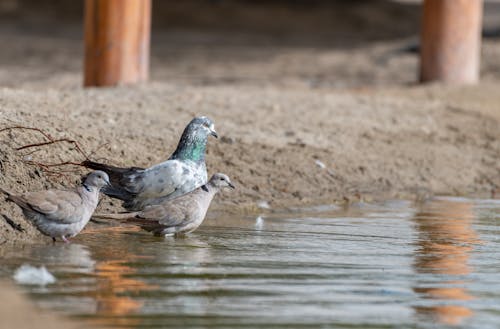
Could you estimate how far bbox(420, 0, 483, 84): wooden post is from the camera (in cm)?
1539

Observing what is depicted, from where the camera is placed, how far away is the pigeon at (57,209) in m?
7.92

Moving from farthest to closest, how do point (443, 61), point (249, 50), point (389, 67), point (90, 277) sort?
point (249, 50), point (389, 67), point (443, 61), point (90, 277)

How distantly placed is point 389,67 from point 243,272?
1128 cm

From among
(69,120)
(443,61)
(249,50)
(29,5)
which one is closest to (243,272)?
(69,120)

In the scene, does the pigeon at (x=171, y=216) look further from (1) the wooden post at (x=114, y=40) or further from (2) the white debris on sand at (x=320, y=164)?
(1) the wooden post at (x=114, y=40)

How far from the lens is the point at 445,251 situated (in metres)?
8.40

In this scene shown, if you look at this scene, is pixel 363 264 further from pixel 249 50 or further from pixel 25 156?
pixel 249 50

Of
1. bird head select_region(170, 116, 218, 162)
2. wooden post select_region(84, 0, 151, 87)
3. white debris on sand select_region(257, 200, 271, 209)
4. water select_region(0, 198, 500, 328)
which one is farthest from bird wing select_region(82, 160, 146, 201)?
wooden post select_region(84, 0, 151, 87)

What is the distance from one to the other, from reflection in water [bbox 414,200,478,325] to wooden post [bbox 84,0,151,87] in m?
4.68

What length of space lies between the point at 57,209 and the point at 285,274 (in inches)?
65.2

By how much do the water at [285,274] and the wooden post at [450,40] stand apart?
19.4 ft

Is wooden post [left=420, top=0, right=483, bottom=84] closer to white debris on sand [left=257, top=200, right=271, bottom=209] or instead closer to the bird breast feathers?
white debris on sand [left=257, top=200, right=271, bottom=209]

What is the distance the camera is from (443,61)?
51.5 ft

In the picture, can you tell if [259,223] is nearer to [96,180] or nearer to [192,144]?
[192,144]
